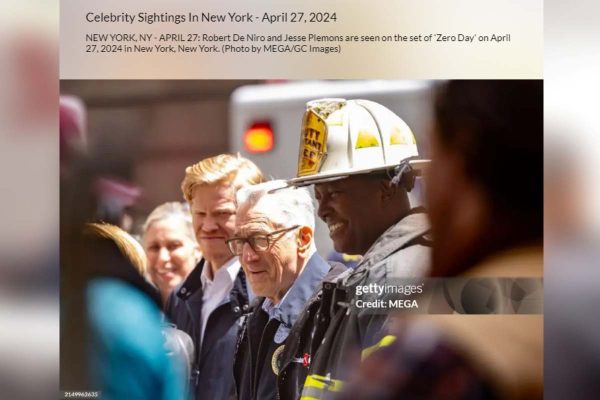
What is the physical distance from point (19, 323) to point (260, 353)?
114 centimetres

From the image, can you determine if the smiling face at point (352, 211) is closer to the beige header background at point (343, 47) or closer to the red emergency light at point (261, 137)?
the red emergency light at point (261, 137)

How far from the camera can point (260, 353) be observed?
126 inches

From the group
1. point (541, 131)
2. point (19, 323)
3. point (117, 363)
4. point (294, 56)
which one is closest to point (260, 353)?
point (117, 363)

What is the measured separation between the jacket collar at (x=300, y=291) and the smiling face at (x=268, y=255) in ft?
0.10

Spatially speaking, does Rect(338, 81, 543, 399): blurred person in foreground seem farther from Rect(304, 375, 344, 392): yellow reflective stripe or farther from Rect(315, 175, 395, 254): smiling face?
Rect(315, 175, 395, 254): smiling face

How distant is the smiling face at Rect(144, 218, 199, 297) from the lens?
10.5 feet

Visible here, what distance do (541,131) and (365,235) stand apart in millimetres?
942

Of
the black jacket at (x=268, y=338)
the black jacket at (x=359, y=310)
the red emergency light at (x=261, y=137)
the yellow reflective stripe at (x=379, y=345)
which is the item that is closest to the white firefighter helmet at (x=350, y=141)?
the red emergency light at (x=261, y=137)

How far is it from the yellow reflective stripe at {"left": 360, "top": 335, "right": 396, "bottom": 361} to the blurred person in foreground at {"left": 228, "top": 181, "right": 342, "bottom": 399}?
285 millimetres

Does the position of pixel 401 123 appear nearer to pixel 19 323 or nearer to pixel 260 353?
pixel 260 353

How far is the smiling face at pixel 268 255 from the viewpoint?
3178mm

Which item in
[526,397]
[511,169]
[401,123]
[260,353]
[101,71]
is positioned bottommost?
[526,397]

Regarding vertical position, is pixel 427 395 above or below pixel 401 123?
below

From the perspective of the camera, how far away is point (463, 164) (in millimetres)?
3193
